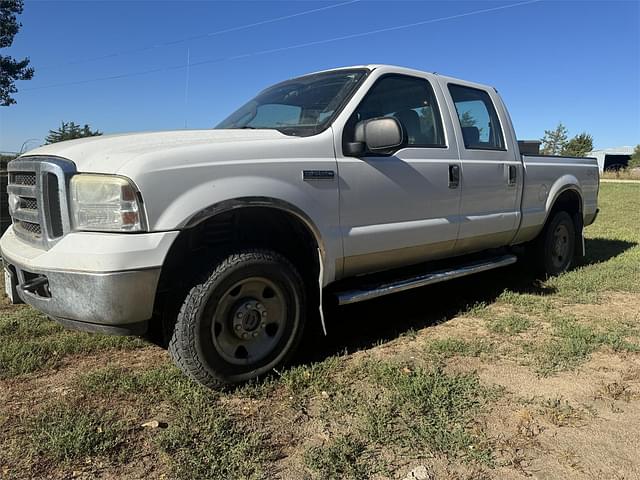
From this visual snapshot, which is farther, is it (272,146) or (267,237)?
(267,237)

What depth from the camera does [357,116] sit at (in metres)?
3.51

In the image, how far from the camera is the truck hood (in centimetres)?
257

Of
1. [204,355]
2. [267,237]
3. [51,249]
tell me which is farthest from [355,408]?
[51,249]

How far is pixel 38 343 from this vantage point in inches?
140

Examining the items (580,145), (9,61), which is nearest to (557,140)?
(580,145)

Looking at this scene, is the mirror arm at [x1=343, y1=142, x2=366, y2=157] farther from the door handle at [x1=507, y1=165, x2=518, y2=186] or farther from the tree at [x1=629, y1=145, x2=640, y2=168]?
the tree at [x1=629, y1=145, x2=640, y2=168]

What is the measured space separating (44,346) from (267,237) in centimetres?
178

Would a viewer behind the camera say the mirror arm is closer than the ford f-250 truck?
No

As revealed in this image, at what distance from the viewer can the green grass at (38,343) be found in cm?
325

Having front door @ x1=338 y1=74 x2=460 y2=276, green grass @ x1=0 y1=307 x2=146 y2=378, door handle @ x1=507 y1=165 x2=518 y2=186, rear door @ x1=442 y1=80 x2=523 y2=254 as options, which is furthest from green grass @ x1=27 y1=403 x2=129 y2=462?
door handle @ x1=507 y1=165 x2=518 y2=186

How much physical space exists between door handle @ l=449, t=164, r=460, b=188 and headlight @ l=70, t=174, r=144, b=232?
2519 millimetres

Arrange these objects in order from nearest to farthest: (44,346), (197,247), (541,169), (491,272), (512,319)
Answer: (197,247) → (44,346) → (512,319) → (541,169) → (491,272)

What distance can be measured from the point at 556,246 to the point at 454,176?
2449 mm

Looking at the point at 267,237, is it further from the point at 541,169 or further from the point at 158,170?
the point at 541,169
